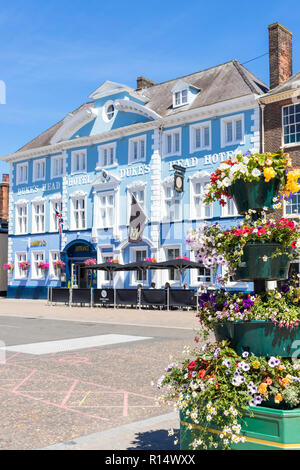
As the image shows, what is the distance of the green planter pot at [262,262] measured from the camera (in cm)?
381

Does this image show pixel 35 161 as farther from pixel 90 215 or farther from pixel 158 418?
pixel 158 418

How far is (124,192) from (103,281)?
18.8 ft

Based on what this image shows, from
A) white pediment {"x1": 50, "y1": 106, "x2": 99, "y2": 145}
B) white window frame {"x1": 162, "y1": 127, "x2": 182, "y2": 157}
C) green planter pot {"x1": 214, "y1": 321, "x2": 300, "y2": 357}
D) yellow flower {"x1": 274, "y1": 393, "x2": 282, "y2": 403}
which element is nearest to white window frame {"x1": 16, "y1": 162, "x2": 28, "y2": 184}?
white pediment {"x1": 50, "y1": 106, "x2": 99, "y2": 145}

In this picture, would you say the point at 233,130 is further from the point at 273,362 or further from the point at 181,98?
the point at 273,362

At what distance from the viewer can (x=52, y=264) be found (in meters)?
35.5

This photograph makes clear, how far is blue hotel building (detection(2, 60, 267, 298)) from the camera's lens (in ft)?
92.3

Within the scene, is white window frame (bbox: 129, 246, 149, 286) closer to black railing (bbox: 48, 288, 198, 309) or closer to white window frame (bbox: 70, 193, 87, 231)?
black railing (bbox: 48, 288, 198, 309)

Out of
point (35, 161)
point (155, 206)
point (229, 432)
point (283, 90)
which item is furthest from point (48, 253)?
point (229, 432)

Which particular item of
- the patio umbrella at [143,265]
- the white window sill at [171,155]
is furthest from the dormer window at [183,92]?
the patio umbrella at [143,265]

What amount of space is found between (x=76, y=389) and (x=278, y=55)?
24.7 meters

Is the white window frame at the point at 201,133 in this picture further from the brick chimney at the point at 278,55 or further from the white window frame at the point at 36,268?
the white window frame at the point at 36,268

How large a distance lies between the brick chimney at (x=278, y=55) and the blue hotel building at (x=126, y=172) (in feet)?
4.26

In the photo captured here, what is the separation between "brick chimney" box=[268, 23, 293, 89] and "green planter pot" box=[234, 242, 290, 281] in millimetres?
25554

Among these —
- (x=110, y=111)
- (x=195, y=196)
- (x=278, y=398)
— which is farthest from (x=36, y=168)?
(x=278, y=398)
